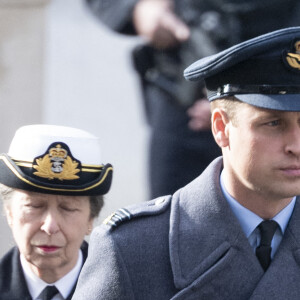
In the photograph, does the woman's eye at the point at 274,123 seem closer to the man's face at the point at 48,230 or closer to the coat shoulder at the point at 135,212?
the coat shoulder at the point at 135,212

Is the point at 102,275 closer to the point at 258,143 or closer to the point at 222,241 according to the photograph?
the point at 222,241

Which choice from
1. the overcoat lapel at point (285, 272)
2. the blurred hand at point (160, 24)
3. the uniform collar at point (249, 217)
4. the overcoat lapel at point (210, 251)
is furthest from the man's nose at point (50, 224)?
the blurred hand at point (160, 24)

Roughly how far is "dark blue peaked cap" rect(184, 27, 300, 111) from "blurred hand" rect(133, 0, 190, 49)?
8.33 ft

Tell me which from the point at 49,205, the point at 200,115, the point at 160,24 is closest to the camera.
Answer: the point at 49,205

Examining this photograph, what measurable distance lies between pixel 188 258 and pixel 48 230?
975 mm

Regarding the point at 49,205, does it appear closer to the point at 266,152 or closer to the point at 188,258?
the point at 188,258

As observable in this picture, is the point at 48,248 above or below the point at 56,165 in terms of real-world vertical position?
below

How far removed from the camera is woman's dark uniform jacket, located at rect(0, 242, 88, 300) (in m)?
4.56

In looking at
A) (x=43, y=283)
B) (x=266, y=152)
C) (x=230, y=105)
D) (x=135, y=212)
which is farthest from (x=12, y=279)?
(x=266, y=152)

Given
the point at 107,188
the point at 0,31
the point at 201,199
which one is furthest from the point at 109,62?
the point at 201,199

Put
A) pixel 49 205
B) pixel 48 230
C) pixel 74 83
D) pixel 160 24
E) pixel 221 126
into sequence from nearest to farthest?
1. pixel 221 126
2. pixel 48 230
3. pixel 49 205
4. pixel 160 24
5. pixel 74 83

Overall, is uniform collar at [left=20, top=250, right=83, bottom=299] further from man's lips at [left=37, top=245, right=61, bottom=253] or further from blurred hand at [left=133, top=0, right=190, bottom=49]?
blurred hand at [left=133, top=0, right=190, bottom=49]

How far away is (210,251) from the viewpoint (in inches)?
146

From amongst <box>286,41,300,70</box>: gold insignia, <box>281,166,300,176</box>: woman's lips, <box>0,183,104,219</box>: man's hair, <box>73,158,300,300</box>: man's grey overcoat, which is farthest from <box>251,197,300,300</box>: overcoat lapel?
<box>0,183,104,219</box>: man's hair
